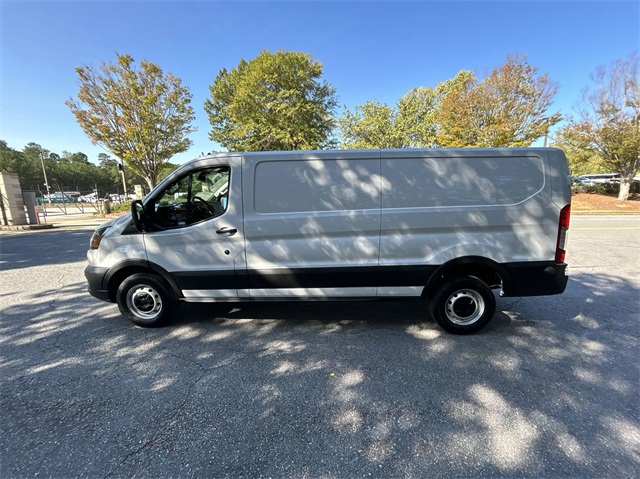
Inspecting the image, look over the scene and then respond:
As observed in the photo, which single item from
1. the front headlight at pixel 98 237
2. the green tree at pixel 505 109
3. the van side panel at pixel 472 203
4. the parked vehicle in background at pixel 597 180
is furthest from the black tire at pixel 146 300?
the parked vehicle in background at pixel 597 180

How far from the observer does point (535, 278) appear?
129 inches

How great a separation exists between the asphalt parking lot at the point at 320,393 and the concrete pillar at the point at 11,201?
512 inches

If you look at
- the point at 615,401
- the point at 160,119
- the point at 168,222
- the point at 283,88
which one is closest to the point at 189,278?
the point at 168,222

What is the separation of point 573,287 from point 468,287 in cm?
306

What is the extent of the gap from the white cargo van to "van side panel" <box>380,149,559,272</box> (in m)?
0.01

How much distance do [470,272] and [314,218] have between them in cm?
199

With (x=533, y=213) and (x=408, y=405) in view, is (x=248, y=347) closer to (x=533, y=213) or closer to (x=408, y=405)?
(x=408, y=405)

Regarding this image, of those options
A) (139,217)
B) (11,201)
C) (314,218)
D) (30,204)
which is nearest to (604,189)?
(314,218)

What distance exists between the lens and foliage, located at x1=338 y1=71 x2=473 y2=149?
927 inches

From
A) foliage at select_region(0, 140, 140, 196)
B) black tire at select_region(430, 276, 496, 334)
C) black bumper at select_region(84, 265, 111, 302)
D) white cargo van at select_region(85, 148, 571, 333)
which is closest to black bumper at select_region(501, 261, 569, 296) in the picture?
white cargo van at select_region(85, 148, 571, 333)

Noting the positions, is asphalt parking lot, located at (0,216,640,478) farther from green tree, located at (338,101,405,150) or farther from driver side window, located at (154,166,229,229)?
green tree, located at (338,101,405,150)

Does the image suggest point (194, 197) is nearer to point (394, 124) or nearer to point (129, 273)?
point (129, 273)

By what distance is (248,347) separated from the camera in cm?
318

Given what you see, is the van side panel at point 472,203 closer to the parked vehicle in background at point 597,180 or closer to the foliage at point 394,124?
the foliage at point 394,124
